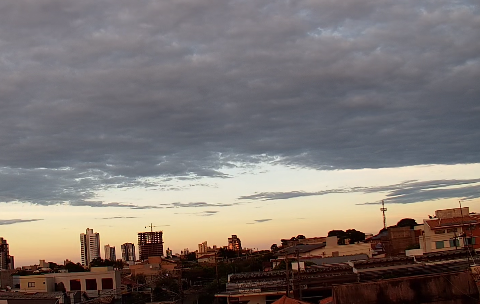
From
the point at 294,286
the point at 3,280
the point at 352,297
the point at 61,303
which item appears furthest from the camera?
the point at 3,280

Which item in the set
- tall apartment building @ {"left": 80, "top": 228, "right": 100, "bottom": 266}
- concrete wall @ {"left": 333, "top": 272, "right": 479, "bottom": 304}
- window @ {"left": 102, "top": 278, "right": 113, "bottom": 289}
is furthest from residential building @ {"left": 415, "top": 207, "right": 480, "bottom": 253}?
tall apartment building @ {"left": 80, "top": 228, "right": 100, "bottom": 266}

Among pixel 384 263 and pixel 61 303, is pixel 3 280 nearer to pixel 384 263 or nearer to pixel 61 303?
pixel 61 303

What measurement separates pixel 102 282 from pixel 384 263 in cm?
2977

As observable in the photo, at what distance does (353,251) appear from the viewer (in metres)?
71.0

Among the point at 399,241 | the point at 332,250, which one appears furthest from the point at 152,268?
the point at 399,241

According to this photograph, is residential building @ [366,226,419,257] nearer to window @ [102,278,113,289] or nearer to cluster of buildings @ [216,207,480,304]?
cluster of buildings @ [216,207,480,304]

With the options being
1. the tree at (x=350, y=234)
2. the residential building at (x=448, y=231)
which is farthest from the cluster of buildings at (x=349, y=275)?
the tree at (x=350, y=234)

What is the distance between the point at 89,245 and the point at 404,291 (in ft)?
617

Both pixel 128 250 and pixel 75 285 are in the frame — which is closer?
pixel 75 285

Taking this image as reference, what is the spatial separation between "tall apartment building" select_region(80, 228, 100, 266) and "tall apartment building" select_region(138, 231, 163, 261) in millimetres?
31481

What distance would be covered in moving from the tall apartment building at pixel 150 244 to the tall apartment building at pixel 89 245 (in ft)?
103

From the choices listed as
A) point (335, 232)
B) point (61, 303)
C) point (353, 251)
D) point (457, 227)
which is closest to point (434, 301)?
Result: point (61, 303)

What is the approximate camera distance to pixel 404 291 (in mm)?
15352

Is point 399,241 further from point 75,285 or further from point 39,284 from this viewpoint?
point 39,284
